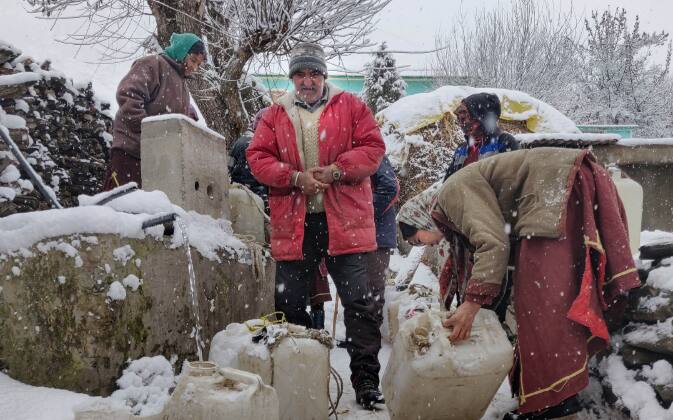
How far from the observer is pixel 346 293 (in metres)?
3.09

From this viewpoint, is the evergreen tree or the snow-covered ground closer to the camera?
the snow-covered ground

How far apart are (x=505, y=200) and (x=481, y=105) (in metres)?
1.37

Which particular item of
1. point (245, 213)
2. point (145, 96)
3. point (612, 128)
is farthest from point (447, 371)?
point (612, 128)

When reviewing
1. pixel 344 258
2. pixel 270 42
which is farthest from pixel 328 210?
pixel 270 42

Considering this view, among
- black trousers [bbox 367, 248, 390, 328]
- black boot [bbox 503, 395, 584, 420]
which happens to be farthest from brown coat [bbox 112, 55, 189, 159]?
black boot [bbox 503, 395, 584, 420]

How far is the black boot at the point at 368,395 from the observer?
2902 millimetres

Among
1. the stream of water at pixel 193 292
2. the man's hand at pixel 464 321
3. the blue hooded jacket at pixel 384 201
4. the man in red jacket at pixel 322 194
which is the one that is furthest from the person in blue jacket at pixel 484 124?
the stream of water at pixel 193 292

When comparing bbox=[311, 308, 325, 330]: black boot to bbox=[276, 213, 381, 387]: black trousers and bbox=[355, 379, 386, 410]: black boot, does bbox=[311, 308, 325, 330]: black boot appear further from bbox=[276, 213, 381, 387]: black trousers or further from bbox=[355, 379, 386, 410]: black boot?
bbox=[355, 379, 386, 410]: black boot

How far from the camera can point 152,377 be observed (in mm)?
2746

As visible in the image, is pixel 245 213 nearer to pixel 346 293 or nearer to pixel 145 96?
pixel 145 96

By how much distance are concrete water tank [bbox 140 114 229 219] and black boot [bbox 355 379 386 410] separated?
1.51 meters

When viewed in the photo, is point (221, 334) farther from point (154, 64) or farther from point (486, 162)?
point (154, 64)

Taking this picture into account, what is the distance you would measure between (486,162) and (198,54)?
271 cm

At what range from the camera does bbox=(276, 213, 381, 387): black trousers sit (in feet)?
9.93
